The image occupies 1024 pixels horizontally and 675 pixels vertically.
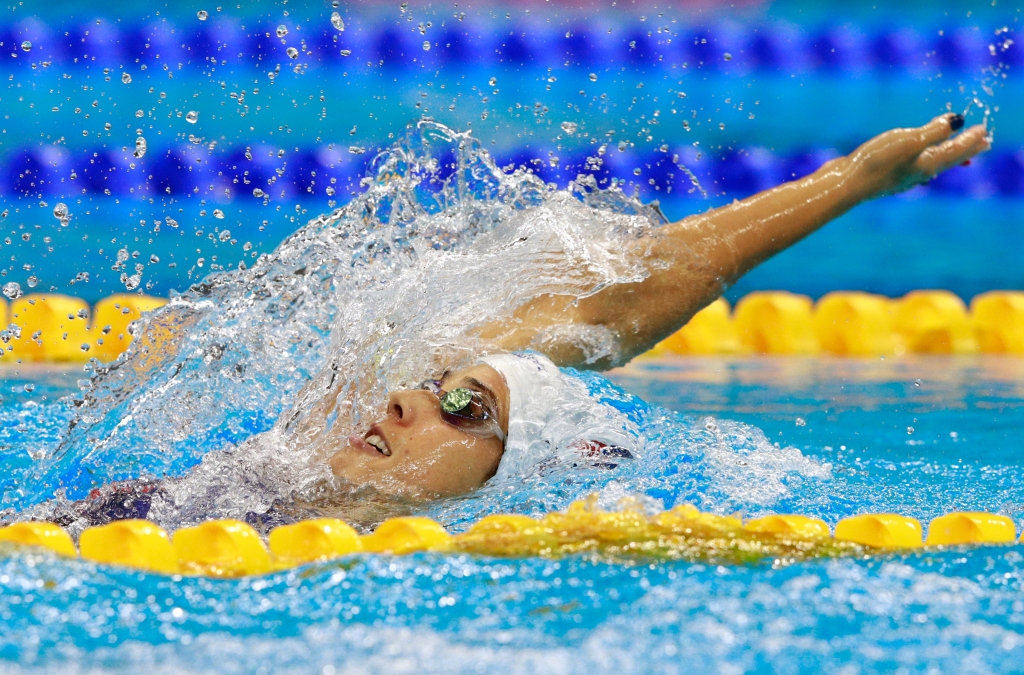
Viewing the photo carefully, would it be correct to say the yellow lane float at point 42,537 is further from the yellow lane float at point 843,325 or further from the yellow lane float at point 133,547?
the yellow lane float at point 843,325

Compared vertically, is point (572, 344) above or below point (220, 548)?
above

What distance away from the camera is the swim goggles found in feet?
5.33

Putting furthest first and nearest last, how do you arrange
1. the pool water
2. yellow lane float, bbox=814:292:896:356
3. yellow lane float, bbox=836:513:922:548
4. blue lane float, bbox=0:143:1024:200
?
blue lane float, bbox=0:143:1024:200 < yellow lane float, bbox=814:292:896:356 < yellow lane float, bbox=836:513:922:548 < the pool water

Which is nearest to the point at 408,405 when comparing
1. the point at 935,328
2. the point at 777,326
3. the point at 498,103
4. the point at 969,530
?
the point at 969,530

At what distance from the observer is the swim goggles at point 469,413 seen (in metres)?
1.62

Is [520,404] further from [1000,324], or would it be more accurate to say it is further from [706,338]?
[1000,324]

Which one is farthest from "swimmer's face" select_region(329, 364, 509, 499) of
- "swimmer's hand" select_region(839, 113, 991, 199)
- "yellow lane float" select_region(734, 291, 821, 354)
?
"yellow lane float" select_region(734, 291, 821, 354)

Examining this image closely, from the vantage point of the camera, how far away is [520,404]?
1.67 meters

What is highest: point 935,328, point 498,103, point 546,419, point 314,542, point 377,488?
point 498,103

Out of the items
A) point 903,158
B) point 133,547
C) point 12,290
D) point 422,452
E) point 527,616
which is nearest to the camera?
point 527,616

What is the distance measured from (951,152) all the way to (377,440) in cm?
135

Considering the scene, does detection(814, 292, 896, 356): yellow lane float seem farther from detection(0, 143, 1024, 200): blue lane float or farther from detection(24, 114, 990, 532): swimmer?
detection(24, 114, 990, 532): swimmer

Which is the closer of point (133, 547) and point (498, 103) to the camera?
point (133, 547)

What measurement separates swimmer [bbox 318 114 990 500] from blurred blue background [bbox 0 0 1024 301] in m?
3.61
